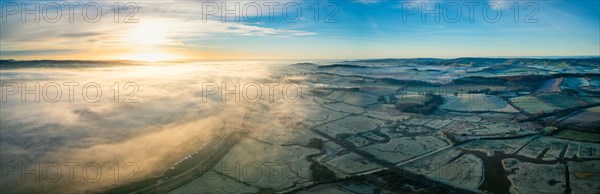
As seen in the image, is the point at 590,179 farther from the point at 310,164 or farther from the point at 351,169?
the point at 310,164

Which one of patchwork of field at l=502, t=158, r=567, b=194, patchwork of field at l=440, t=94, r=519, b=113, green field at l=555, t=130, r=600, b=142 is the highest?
patchwork of field at l=440, t=94, r=519, b=113

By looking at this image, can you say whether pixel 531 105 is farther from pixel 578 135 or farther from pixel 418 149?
pixel 418 149

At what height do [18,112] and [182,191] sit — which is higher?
[18,112]

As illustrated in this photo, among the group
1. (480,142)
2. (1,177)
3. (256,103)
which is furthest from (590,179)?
(256,103)

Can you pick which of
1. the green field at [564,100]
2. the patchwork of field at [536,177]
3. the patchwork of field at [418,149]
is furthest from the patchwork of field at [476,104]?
the patchwork of field at [536,177]

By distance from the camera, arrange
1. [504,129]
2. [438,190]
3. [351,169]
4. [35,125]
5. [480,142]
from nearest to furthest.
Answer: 1. [438,190]
2. [351,169]
3. [480,142]
4. [35,125]
5. [504,129]

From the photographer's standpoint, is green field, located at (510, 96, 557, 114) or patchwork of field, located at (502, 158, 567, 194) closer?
patchwork of field, located at (502, 158, 567, 194)

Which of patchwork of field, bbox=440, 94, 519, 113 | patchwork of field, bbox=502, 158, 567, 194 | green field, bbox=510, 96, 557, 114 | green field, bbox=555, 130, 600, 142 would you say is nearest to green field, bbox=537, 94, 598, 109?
green field, bbox=510, 96, 557, 114

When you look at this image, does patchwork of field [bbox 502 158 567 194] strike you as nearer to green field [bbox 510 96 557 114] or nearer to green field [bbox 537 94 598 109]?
green field [bbox 510 96 557 114]

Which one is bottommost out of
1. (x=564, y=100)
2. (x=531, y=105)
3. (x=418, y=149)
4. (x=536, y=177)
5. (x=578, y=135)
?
(x=536, y=177)

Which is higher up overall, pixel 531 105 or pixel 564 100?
pixel 564 100

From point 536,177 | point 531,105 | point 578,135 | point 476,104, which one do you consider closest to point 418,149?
point 536,177
